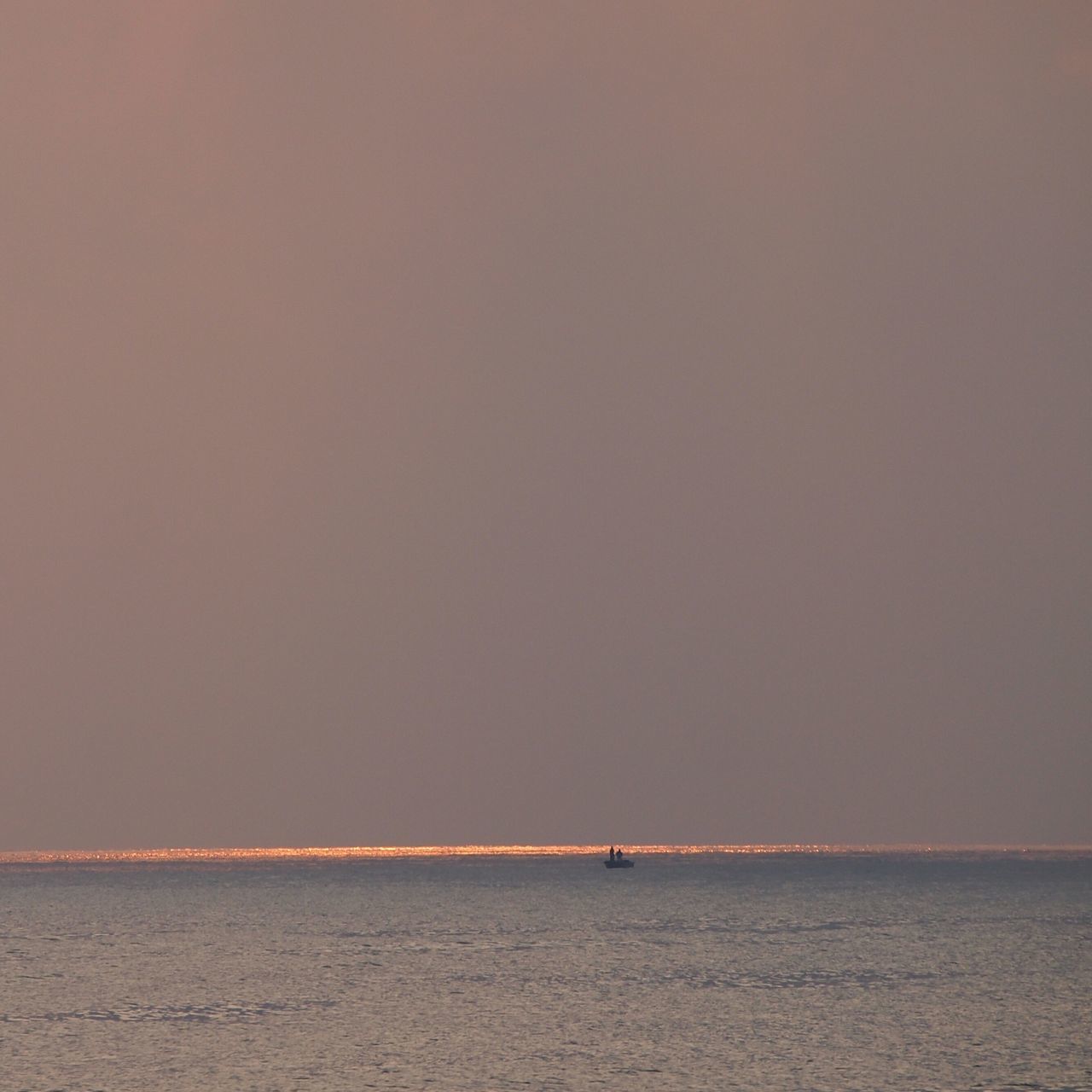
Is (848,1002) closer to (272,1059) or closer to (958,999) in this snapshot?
(958,999)

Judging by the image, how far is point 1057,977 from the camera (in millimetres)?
14219

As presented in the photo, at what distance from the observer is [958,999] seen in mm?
A: 12445

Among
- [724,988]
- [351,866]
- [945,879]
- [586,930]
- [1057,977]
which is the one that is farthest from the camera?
[351,866]

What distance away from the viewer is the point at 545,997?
41.2 ft

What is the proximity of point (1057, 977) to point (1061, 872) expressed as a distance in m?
31.6

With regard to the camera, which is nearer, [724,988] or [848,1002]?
[848,1002]

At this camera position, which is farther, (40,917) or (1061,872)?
(1061,872)

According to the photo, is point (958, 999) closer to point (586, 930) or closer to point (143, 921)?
point (586, 930)

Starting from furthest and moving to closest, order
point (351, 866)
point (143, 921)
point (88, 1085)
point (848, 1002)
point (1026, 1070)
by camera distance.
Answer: point (351, 866)
point (143, 921)
point (848, 1002)
point (1026, 1070)
point (88, 1085)

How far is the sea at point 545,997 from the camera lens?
29.7 ft

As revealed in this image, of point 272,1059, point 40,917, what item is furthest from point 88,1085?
point 40,917

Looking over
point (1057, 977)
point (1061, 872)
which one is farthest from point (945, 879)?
point (1057, 977)

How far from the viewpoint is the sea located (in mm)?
9062

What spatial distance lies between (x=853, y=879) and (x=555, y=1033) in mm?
32316
